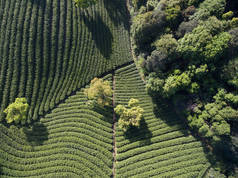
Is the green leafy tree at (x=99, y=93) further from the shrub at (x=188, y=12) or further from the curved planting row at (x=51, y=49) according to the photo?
the shrub at (x=188, y=12)

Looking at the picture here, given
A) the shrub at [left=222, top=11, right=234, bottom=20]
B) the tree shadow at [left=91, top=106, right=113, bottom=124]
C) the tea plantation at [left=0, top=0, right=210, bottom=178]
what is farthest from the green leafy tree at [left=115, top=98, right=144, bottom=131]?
the shrub at [left=222, top=11, right=234, bottom=20]

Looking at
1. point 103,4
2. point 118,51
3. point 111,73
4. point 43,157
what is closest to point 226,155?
point 111,73

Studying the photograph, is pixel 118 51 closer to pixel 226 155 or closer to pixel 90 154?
pixel 90 154

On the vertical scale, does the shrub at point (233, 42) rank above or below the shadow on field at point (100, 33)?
below

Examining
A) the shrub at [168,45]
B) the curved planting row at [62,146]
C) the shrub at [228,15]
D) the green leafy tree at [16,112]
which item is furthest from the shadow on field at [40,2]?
the shrub at [228,15]

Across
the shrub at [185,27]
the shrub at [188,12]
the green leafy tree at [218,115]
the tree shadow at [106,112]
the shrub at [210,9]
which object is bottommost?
the green leafy tree at [218,115]

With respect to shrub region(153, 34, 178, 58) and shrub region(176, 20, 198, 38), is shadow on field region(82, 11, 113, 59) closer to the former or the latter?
shrub region(153, 34, 178, 58)

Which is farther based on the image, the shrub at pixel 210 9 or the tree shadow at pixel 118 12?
the tree shadow at pixel 118 12
